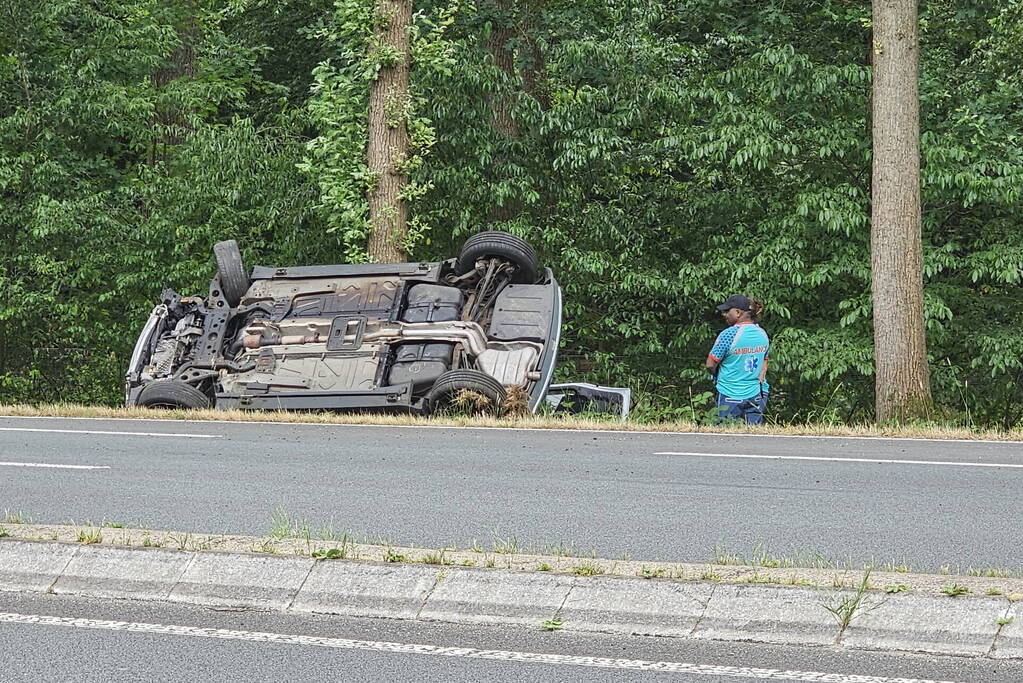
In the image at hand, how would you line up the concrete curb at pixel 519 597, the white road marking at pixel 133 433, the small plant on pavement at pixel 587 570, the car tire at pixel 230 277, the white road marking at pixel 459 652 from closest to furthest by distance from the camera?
the white road marking at pixel 459 652 → the concrete curb at pixel 519 597 → the small plant on pavement at pixel 587 570 → the white road marking at pixel 133 433 → the car tire at pixel 230 277

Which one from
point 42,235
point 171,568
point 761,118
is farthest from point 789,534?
point 42,235

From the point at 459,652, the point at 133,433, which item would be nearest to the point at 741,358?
the point at 133,433

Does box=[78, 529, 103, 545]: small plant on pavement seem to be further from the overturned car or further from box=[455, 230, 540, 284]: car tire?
box=[455, 230, 540, 284]: car tire

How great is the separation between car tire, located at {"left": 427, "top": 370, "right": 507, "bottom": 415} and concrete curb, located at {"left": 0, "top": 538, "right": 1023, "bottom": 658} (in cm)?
790

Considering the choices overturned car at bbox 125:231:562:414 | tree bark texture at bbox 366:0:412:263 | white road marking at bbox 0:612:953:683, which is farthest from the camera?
tree bark texture at bbox 366:0:412:263

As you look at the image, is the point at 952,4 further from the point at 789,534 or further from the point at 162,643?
the point at 162,643

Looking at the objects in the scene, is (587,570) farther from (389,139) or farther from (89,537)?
(389,139)

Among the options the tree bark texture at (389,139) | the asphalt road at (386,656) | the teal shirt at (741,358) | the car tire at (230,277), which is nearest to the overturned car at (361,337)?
the car tire at (230,277)

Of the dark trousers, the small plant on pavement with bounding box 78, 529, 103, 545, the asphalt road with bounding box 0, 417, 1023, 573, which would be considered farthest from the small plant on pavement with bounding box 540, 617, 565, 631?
the dark trousers

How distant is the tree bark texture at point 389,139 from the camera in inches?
790

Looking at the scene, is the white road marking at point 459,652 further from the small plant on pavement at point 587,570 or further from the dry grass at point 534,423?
the dry grass at point 534,423

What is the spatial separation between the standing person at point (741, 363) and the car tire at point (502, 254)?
2.94 m

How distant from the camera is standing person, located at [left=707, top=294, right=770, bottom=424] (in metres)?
13.6

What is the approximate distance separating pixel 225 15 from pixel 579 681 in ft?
74.0
